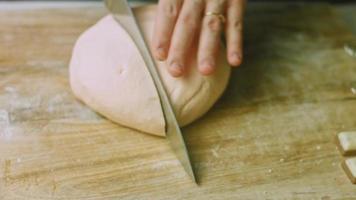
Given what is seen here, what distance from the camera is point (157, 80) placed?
1.17 metres

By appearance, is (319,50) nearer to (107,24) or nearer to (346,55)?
(346,55)

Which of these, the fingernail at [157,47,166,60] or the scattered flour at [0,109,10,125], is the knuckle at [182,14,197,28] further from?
the scattered flour at [0,109,10,125]

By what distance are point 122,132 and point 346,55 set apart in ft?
2.51

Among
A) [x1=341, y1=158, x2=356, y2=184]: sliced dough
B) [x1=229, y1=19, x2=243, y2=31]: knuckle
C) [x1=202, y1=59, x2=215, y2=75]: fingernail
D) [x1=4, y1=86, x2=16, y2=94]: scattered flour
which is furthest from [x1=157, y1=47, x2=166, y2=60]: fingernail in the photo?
[x1=341, y1=158, x2=356, y2=184]: sliced dough

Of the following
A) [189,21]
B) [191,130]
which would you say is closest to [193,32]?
[189,21]

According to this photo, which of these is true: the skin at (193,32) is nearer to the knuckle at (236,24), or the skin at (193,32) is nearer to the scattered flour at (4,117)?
the knuckle at (236,24)

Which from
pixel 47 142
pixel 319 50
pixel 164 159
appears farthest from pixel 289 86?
pixel 47 142

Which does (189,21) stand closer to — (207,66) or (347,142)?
(207,66)

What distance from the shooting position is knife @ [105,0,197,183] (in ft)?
3.67

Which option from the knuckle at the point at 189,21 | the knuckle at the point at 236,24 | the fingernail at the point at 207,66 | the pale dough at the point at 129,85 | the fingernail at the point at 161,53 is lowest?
the pale dough at the point at 129,85

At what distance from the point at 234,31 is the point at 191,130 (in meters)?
0.28

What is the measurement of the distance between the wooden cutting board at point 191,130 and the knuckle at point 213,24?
0.21 m

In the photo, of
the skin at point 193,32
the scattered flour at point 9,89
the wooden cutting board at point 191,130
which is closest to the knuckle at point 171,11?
the skin at point 193,32

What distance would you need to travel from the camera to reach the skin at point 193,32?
116cm
